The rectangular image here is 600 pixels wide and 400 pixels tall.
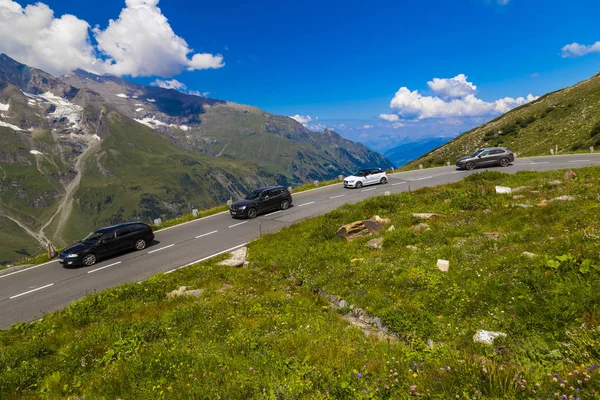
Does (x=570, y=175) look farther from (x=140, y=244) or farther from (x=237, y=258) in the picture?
(x=140, y=244)

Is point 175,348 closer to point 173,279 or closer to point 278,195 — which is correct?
point 173,279

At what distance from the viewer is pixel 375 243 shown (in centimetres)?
1355

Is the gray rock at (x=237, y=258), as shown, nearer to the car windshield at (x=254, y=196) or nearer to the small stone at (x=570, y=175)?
the car windshield at (x=254, y=196)

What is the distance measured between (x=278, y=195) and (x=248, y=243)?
374 inches

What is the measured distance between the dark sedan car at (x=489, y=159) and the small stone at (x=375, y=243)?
30.1 meters

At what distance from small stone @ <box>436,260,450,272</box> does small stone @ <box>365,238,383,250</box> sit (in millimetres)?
3736

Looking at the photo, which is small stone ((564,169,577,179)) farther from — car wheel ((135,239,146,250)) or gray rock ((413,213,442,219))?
car wheel ((135,239,146,250))

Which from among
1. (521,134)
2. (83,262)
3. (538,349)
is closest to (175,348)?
(538,349)

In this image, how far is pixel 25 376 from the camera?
6.92 metres

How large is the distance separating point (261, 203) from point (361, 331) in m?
19.7

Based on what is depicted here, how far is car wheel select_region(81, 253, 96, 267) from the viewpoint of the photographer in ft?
59.7

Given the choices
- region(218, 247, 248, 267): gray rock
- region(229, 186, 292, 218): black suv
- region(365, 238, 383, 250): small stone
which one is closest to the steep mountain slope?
region(229, 186, 292, 218): black suv

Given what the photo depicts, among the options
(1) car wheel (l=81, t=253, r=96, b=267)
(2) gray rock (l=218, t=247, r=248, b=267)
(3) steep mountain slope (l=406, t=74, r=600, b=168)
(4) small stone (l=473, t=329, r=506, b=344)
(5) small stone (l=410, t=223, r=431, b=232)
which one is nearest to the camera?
(4) small stone (l=473, t=329, r=506, b=344)

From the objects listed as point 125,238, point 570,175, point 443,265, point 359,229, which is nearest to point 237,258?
point 359,229
